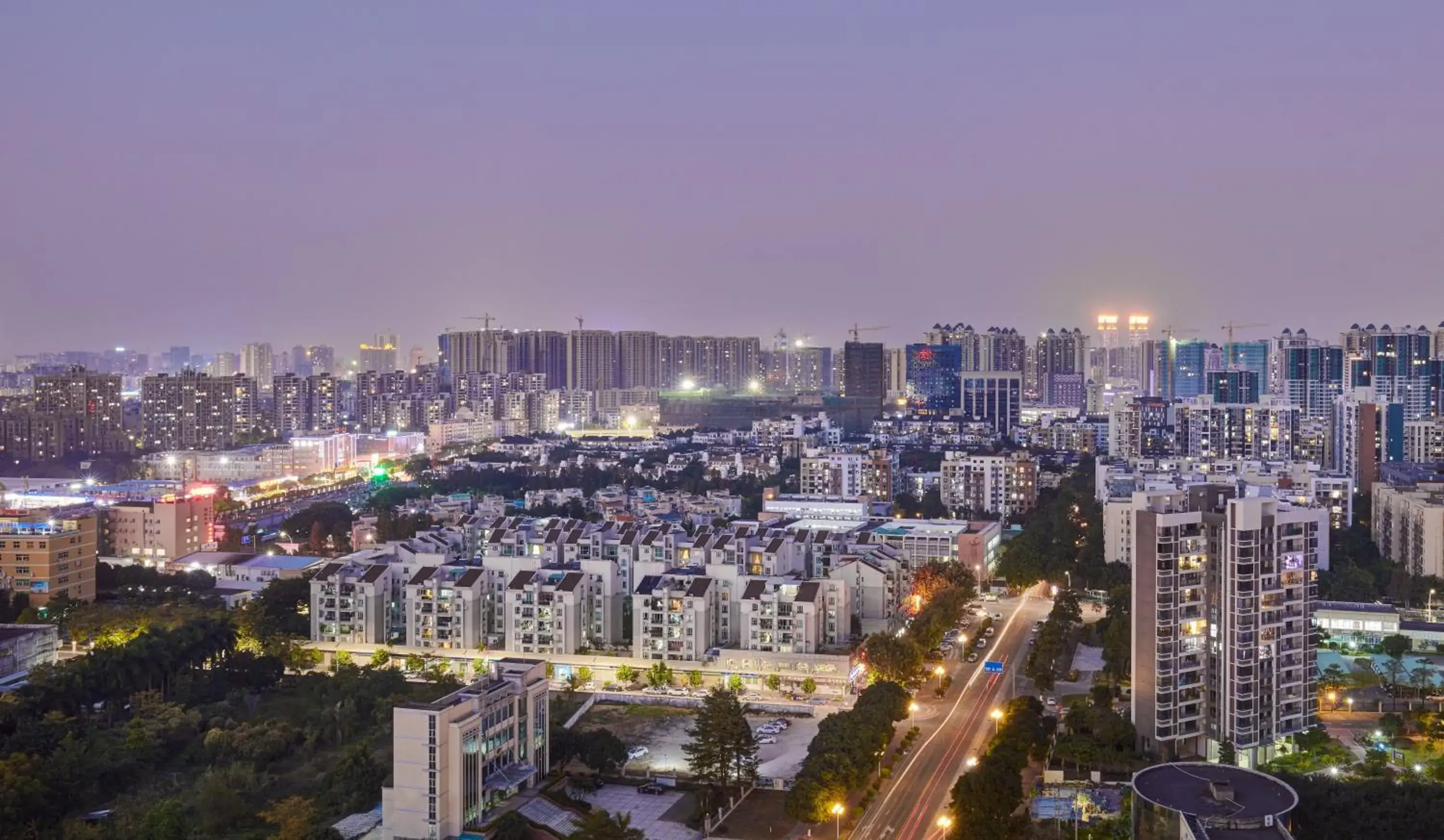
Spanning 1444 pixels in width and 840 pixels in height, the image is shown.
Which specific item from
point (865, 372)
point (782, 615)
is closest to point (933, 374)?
point (865, 372)

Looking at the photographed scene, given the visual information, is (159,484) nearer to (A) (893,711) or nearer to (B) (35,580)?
(B) (35,580)

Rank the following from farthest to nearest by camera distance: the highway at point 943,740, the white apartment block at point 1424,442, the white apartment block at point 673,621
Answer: the white apartment block at point 1424,442 → the white apartment block at point 673,621 → the highway at point 943,740

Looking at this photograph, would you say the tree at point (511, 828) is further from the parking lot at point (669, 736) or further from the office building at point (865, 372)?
the office building at point (865, 372)

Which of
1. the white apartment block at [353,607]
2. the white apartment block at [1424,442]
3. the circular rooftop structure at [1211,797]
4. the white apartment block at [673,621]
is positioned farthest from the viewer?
the white apartment block at [1424,442]

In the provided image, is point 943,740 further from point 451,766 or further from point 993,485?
point 993,485

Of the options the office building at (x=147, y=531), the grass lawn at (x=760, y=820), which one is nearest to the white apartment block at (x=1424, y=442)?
the grass lawn at (x=760, y=820)
